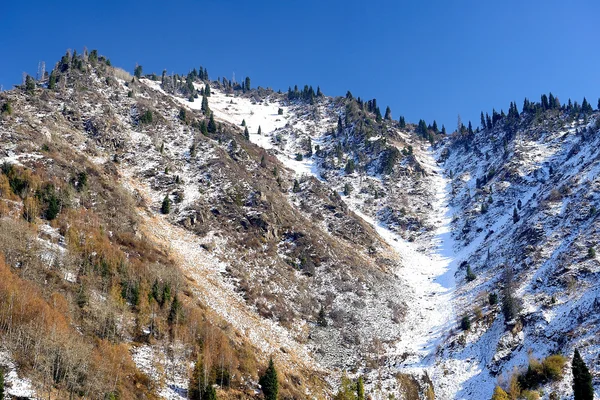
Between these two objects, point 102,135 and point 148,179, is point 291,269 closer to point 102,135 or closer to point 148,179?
point 148,179

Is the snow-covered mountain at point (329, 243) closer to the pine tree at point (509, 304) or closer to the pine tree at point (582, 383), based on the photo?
the pine tree at point (509, 304)

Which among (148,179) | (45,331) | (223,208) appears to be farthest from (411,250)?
(45,331)

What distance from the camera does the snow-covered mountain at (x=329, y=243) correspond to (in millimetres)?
58594

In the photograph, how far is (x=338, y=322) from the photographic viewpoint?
75.7 metres

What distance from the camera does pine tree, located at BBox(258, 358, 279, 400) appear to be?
50250mm

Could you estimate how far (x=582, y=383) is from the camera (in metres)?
45.6

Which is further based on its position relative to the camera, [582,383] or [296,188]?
[296,188]

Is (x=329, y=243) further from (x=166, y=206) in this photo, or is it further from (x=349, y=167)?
(x=349, y=167)

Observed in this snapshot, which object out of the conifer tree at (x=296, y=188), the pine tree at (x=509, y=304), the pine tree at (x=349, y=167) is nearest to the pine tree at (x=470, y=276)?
the pine tree at (x=509, y=304)

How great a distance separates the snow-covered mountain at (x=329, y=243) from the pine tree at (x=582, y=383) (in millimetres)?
4396

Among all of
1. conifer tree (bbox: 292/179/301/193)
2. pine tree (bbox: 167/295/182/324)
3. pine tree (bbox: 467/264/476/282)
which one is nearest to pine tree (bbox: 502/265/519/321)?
pine tree (bbox: 467/264/476/282)

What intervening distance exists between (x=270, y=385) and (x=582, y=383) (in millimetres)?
33711

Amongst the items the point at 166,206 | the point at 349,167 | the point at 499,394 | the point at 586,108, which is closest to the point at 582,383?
the point at 499,394

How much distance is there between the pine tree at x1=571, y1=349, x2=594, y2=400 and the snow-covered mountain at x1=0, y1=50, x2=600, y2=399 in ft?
14.4
